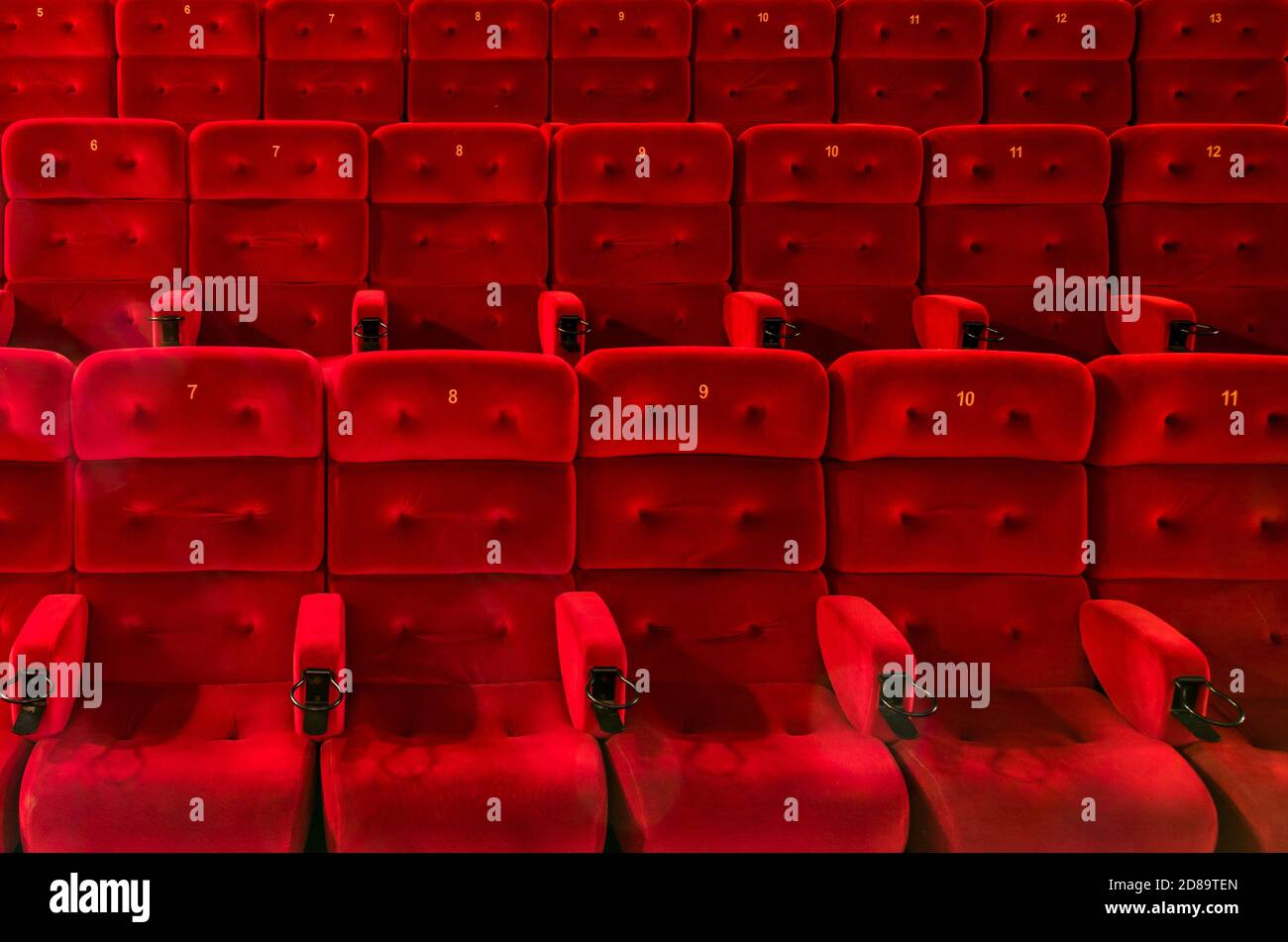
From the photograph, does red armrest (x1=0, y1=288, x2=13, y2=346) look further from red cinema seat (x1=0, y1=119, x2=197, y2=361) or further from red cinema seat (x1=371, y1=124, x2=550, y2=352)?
red cinema seat (x1=371, y1=124, x2=550, y2=352)

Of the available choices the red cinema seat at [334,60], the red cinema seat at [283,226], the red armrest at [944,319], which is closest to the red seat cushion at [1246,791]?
the red armrest at [944,319]

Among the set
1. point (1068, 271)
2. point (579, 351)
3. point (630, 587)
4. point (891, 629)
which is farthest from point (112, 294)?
point (1068, 271)

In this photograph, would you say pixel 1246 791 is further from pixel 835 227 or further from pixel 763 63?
pixel 763 63

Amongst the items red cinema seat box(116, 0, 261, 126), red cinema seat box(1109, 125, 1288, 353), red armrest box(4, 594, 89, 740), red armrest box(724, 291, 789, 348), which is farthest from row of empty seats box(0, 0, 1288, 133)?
red armrest box(4, 594, 89, 740)

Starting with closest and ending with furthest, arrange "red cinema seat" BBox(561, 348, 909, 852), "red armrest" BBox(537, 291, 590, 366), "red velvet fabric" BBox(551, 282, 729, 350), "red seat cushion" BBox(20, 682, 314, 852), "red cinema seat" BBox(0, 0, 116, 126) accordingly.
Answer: "red seat cushion" BBox(20, 682, 314, 852) → "red cinema seat" BBox(561, 348, 909, 852) → "red armrest" BBox(537, 291, 590, 366) → "red velvet fabric" BBox(551, 282, 729, 350) → "red cinema seat" BBox(0, 0, 116, 126)

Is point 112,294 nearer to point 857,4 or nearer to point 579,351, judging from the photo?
point 579,351

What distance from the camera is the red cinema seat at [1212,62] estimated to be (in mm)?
1017

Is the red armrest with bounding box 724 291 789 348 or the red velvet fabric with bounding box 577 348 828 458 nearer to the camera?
the red velvet fabric with bounding box 577 348 828 458

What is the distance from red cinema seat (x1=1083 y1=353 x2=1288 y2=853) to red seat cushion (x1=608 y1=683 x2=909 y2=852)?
0.51 feet

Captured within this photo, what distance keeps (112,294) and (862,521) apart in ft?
1.90

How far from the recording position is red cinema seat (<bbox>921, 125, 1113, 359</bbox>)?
0.83 metres

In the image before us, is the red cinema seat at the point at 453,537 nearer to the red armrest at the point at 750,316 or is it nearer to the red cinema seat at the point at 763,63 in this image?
the red armrest at the point at 750,316

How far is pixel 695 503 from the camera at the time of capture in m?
0.53

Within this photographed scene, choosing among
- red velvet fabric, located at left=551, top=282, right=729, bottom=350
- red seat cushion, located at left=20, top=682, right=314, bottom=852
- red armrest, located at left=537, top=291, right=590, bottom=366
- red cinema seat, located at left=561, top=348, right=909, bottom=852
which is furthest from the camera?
red velvet fabric, located at left=551, top=282, right=729, bottom=350
